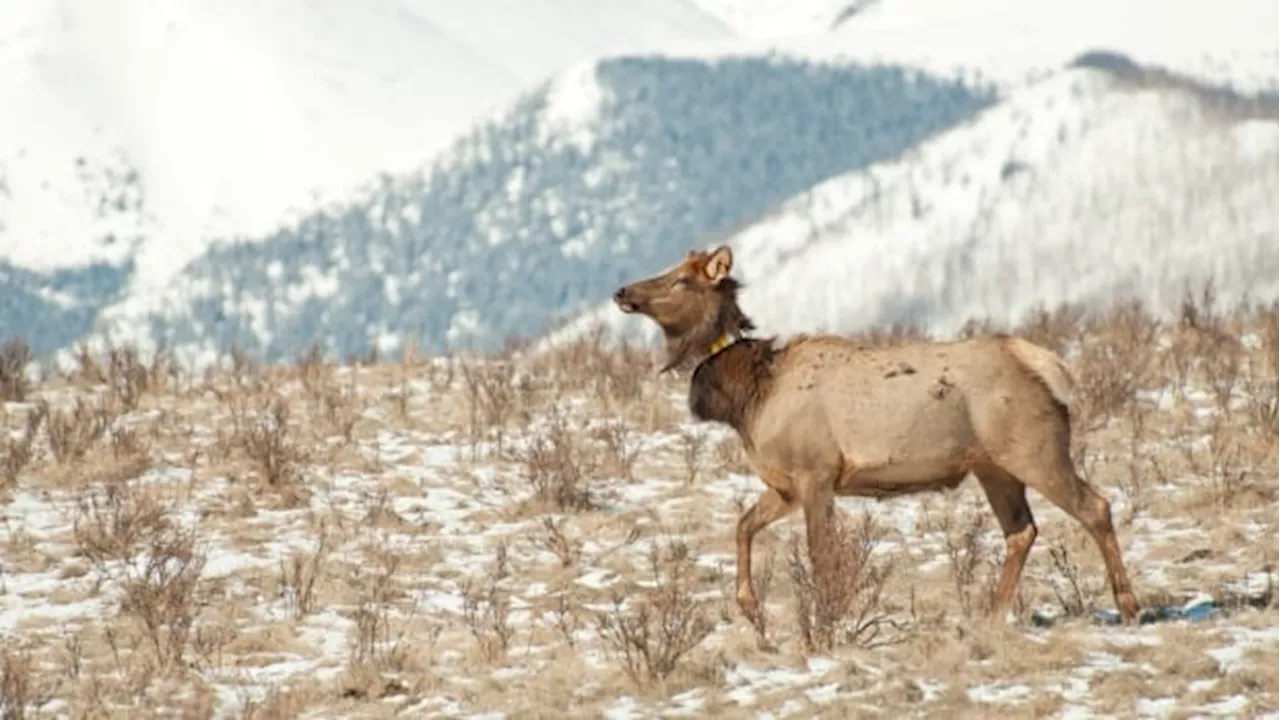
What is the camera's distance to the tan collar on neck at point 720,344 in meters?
13.0

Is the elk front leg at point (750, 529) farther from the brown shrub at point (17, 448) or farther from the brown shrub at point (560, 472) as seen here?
the brown shrub at point (17, 448)

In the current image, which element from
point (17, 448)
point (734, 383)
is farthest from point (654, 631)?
point (17, 448)

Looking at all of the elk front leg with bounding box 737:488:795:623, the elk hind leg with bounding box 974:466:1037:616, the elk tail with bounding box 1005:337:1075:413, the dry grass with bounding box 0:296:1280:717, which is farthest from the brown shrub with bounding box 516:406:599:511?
the elk tail with bounding box 1005:337:1075:413

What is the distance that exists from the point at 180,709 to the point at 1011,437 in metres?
4.13

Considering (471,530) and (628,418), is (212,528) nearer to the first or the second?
(471,530)

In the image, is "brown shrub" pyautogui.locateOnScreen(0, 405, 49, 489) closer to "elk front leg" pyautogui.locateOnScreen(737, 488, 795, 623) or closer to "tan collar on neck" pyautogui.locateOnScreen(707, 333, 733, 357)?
"tan collar on neck" pyautogui.locateOnScreen(707, 333, 733, 357)

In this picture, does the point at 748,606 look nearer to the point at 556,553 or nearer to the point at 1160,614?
the point at 1160,614

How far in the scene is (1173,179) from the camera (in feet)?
655

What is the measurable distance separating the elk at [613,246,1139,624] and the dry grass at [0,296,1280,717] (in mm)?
397

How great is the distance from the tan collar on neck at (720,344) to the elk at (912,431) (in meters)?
0.29

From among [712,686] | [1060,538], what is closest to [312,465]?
[1060,538]

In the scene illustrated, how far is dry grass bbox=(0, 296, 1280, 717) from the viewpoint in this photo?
1104cm

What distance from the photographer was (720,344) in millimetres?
13055

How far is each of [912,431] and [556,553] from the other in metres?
3.19
